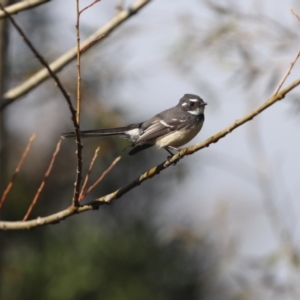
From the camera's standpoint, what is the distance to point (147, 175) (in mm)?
2627

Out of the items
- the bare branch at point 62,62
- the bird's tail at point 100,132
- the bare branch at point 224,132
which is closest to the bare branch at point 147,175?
the bare branch at point 224,132

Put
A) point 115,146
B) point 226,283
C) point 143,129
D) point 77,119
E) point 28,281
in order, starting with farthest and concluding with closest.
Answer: point 226,283, point 28,281, point 115,146, point 143,129, point 77,119

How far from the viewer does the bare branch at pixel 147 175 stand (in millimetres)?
2327

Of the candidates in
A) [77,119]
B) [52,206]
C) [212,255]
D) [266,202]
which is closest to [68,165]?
[52,206]

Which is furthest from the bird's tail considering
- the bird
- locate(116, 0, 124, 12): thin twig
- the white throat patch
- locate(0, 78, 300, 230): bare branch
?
locate(116, 0, 124, 12): thin twig

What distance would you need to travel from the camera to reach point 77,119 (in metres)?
2.22

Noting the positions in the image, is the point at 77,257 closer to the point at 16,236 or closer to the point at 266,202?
the point at 16,236

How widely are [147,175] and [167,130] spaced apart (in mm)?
1368

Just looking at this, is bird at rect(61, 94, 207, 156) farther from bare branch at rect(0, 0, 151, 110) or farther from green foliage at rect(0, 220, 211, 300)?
green foliage at rect(0, 220, 211, 300)

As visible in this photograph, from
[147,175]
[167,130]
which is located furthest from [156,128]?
[147,175]

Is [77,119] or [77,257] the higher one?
[77,257]

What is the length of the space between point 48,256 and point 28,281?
0.36 metres

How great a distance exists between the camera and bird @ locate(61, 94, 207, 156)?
3883mm

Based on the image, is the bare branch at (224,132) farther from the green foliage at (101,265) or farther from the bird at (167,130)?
the green foliage at (101,265)
